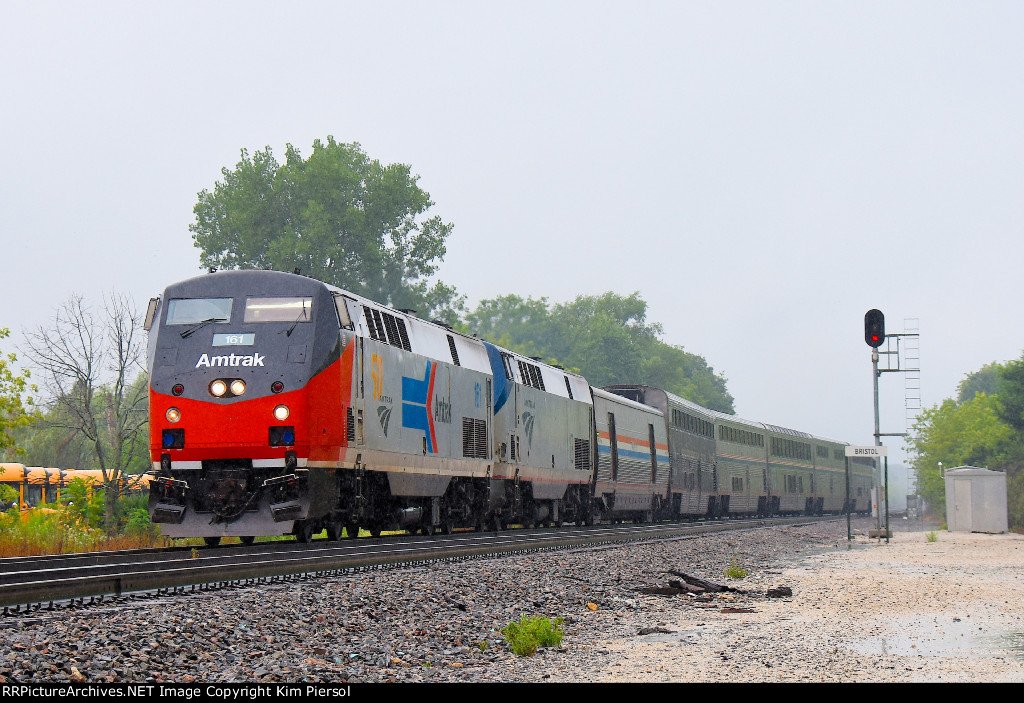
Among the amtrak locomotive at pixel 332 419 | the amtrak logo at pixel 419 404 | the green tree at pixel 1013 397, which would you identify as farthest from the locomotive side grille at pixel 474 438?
the green tree at pixel 1013 397

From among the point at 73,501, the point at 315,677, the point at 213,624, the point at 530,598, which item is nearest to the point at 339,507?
the point at 530,598

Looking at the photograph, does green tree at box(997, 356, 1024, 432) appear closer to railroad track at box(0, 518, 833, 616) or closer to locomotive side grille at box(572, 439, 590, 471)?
locomotive side grille at box(572, 439, 590, 471)

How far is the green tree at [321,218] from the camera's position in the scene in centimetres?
6850

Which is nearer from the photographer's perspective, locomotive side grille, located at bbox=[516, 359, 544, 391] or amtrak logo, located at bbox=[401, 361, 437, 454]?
amtrak logo, located at bbox=[401, 361, 437, 454]

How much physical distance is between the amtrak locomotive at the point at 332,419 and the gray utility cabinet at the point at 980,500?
14602mm

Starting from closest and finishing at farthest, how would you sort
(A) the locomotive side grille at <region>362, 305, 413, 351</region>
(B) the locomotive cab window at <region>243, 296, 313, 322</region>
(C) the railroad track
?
(C) the railroad track → (B) the locomotive cab window at <region>243, 296, 313, 322</region> → (A) the locomotive side grille at <region>362, 305, 413, 351</region>

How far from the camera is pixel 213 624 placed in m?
9.12

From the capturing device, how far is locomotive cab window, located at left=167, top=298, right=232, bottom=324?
682 inches

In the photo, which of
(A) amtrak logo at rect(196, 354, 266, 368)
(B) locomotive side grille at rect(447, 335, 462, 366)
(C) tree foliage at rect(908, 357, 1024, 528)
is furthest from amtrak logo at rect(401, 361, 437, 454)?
(C) tree foliage at rect(908, 357, 1024, 528)

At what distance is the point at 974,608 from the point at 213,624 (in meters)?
8.72

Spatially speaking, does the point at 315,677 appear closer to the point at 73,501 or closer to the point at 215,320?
the point at 215,320

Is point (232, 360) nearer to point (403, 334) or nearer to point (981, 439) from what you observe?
point (403, 334)

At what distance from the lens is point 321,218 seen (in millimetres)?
68625

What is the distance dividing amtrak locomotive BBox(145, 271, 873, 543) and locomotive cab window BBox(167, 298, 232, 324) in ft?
0.07
